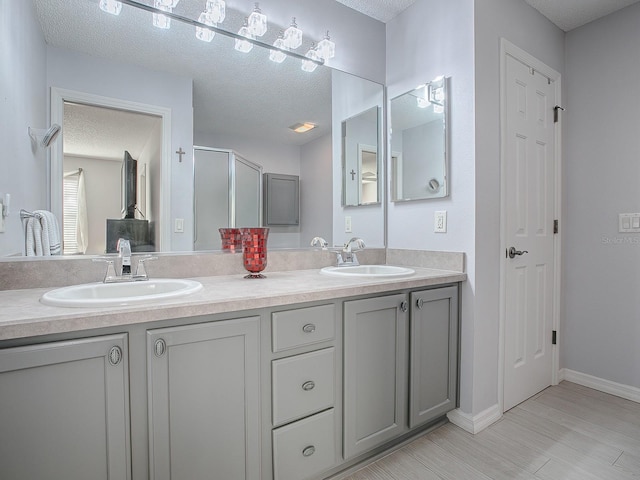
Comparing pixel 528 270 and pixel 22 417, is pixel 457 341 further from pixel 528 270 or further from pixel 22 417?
pixel 22 417

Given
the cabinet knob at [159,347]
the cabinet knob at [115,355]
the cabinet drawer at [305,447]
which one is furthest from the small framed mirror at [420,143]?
the cabinet knob at [115,355]

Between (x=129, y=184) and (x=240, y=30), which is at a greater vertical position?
(x=240, y=30)

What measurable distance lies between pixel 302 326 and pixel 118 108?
46.9 inches

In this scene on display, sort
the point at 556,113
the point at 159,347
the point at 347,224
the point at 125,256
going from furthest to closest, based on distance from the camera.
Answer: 1. the point at 556,113
2. the point at 347,224
3. the point at 125,256
4. the point at 159,347

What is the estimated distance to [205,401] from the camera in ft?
3.64

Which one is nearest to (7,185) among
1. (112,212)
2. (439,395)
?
(112,212)

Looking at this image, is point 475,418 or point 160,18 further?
point 475,418

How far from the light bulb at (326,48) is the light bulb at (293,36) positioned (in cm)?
16

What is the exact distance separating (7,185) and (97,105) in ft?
1.50

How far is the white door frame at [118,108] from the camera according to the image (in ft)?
4.46

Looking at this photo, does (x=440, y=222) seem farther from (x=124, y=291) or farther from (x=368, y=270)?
(x=124, y=291)

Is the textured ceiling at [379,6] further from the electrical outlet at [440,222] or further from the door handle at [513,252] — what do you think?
the door handle at [513,252]

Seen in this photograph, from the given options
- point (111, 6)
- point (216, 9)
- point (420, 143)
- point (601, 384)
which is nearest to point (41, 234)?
point (111, 6)

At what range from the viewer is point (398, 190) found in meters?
2.26
